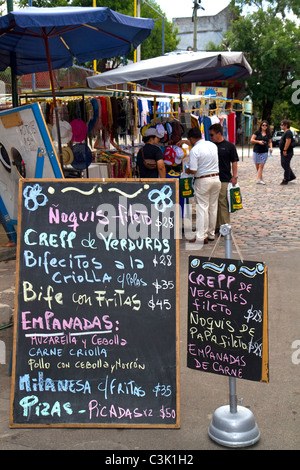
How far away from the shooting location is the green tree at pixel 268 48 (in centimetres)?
4275

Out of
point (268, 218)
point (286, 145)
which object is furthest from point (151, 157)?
point (286, 145)

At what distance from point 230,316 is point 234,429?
689mm

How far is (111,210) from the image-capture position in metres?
3.66

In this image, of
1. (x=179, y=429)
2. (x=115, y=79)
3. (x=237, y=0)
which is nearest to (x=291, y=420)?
(x=179, y=429)

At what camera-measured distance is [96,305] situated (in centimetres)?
364

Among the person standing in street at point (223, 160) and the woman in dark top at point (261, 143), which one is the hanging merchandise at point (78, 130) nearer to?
the person standing in street at point (223, 160)

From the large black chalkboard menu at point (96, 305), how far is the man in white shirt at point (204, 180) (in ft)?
16.2

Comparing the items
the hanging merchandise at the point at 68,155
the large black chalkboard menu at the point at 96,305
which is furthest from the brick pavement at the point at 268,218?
the large black chalkboard menu at the point at 96,305

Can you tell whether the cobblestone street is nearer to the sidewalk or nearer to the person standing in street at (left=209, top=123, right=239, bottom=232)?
the person standing in street at (left=209, top=123, right=239, bottom=232)

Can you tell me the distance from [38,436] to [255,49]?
144 ft

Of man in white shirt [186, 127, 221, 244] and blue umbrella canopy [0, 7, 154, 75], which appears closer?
blue umbrella canopy [0, 7, 154, 75]

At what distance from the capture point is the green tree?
140 ft

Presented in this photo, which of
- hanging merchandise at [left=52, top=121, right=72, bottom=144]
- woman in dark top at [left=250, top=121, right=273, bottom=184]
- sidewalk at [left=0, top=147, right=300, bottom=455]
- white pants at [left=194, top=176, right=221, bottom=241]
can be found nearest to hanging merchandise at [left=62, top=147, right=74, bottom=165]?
hanging merchandise at [left=52, top=121, right=72, bottom=144]

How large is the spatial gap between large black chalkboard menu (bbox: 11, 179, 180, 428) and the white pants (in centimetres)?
504
